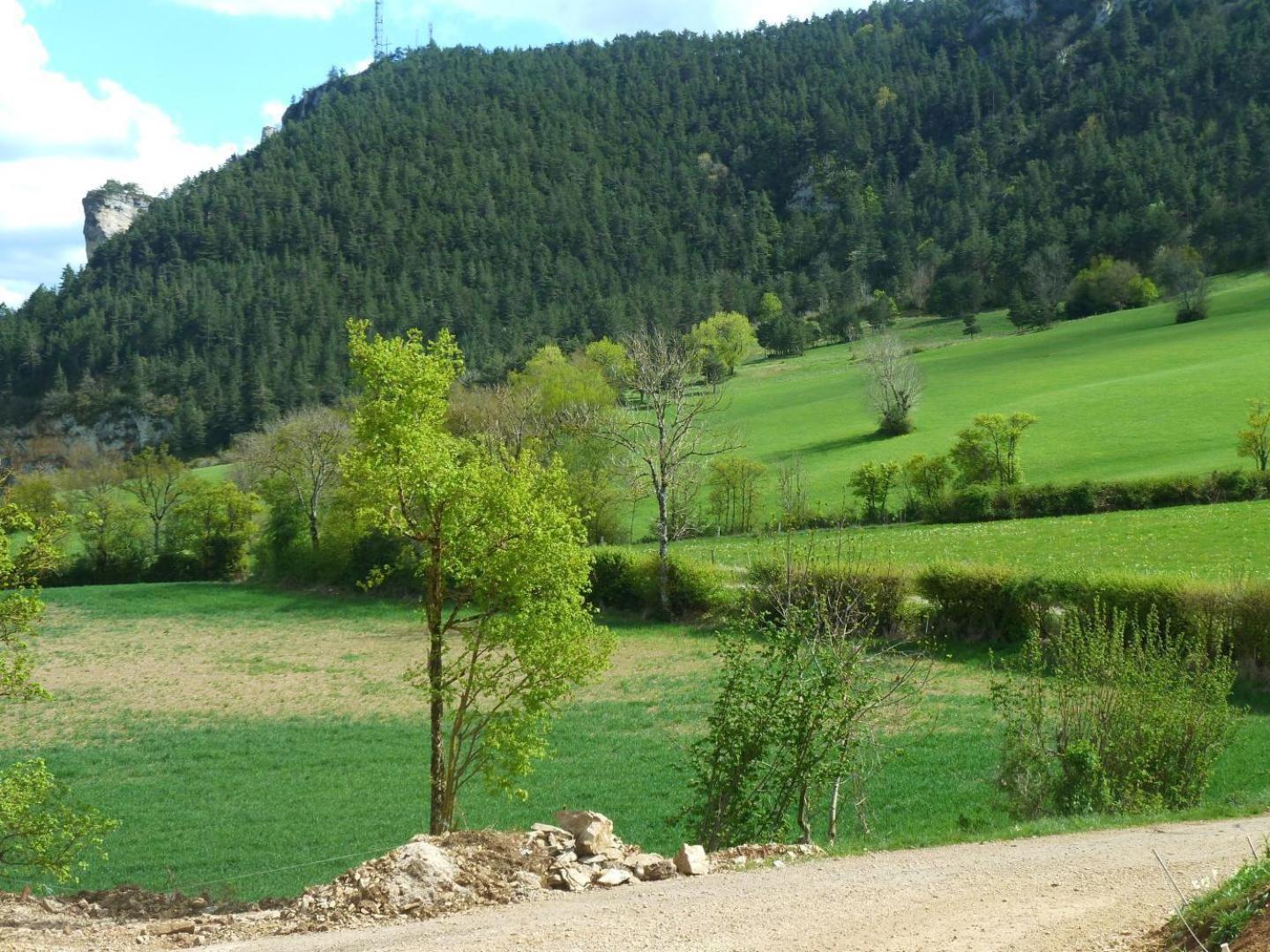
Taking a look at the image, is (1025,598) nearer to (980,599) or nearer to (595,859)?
(980,599)

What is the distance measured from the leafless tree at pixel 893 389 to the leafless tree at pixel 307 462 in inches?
1504

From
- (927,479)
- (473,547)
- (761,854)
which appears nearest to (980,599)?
(927,479)

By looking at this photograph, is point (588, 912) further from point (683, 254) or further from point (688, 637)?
point (683, 254)

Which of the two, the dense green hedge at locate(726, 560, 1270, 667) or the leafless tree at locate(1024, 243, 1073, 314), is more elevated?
the leafless tree at locate(1024, 243, 1073, 314)

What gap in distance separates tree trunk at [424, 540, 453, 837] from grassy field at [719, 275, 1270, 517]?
46013mm

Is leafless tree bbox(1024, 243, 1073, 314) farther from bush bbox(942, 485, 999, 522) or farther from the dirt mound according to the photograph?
the dirt mound

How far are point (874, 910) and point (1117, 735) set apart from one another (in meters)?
7.85

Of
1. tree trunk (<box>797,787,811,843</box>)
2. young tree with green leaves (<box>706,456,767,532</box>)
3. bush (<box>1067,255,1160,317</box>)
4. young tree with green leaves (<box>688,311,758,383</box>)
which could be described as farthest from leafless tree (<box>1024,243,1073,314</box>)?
tree trunk (<box>797,787,811,843</box>)

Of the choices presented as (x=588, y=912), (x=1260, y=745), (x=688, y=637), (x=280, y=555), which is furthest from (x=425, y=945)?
(x=280, y=555)

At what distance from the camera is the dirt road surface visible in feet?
29.1

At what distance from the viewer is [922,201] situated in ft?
647

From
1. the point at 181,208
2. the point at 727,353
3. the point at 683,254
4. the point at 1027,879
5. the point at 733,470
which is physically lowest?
the point at 1027,879

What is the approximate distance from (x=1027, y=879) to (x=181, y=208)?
206890 mm

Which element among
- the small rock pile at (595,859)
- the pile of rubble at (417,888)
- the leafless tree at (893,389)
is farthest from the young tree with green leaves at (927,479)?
the pile of rubble at (417,888)
